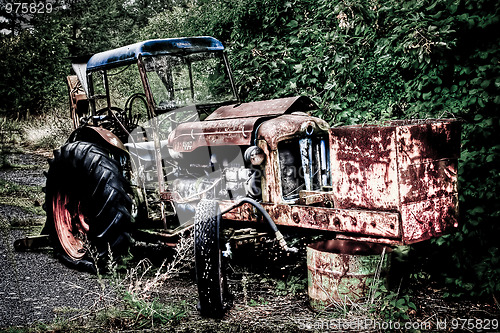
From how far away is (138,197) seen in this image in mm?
4977

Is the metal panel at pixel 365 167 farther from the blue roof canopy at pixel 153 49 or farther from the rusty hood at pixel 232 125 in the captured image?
the blue roof canopy at pixel 153 49

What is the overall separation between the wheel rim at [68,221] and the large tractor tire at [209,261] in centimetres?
225

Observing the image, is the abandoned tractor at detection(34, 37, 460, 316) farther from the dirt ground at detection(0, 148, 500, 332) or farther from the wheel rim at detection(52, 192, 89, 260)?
the dirt ground at detection(0, 148, 500, 332)

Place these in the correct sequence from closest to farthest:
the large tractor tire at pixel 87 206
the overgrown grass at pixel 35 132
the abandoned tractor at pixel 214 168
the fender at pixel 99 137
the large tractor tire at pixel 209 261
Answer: the abandoned tractor at pixel 214 168 → the large tractor tire at pixel 209 261 → the large tractor tire at pixel 87 206 → the fender at pixel 99 137 → the overgrown grass at pixel 35 132

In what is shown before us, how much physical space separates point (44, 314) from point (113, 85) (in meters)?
2.58

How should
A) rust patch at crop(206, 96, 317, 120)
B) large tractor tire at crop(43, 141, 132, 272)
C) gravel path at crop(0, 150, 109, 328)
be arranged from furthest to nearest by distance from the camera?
large tractor tire at crop(43, 141, 132, 272)
rust patch at crop(206, 96, 317, 120)
gravel path at crop(0, 150, 109, 328)

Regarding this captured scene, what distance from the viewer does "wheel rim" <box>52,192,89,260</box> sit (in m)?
5.46

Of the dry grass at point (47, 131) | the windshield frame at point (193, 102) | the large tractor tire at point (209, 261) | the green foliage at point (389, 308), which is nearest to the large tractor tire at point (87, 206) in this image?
the windshield frame at point (193, 102)

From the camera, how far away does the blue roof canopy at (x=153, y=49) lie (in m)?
4.70

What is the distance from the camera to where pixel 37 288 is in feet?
14.3

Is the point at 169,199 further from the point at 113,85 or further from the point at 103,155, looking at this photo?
the point at 113,85

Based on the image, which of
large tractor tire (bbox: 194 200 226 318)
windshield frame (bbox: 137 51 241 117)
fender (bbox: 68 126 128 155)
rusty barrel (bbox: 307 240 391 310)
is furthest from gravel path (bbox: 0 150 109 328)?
windshield frame (bbox: 137 51 241 117)

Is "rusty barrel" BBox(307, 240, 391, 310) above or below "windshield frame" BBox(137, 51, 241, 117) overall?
below

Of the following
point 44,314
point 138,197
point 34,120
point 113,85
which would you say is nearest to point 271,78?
point 113,85
